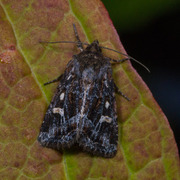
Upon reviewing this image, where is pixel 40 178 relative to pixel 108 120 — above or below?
below

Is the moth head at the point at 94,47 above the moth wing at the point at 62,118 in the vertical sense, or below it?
above

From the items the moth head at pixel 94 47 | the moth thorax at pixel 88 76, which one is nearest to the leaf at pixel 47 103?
the moth head at pixel 94 47

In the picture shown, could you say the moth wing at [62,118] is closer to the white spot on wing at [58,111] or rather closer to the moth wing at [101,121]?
the white spot on wing at [58,111]

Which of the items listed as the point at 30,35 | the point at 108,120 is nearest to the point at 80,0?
the point at 30,35

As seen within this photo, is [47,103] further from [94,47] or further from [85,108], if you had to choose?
[94,47]

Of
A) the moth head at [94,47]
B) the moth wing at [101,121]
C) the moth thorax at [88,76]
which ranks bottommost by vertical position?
the moth wing at [101,121]

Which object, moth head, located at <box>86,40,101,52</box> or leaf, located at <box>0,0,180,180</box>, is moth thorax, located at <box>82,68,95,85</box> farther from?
leaf, located at <box>0,0,180,180</box>

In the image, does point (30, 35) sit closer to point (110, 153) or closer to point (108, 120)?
point (108, 120)

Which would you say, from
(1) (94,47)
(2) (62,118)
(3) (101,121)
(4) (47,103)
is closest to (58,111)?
(2) (62,118)
